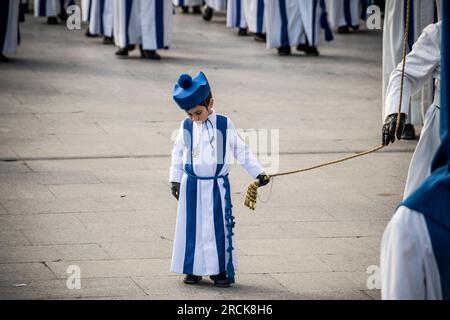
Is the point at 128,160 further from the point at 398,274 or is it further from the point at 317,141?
the point at 398,274

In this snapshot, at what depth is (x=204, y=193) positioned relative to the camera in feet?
20.3

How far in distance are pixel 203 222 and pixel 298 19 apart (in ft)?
30.1

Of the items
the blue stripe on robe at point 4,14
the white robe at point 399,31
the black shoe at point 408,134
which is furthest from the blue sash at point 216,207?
the blue stripe on robe at point 4,14

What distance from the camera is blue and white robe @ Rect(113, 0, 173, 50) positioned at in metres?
14.7

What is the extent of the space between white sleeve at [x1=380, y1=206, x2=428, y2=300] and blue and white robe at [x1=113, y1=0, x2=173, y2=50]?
36.3 ft

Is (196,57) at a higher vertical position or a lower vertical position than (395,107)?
lower

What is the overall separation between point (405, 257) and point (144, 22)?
11.2 meters

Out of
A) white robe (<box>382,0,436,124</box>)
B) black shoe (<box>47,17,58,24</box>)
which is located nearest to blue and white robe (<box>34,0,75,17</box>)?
black shoe (<box>47,17,58,24</box>)

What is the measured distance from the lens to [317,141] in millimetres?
10062

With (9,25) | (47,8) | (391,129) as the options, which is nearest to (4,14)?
(9,25)

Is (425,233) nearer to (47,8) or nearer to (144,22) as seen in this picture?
(144,22)

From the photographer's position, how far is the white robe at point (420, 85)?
16.6ft

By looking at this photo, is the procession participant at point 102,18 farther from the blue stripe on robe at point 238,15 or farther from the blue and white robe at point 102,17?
the blue stripe on robe at point 238,15

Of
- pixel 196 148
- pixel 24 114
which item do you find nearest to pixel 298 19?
pixel 24 114
